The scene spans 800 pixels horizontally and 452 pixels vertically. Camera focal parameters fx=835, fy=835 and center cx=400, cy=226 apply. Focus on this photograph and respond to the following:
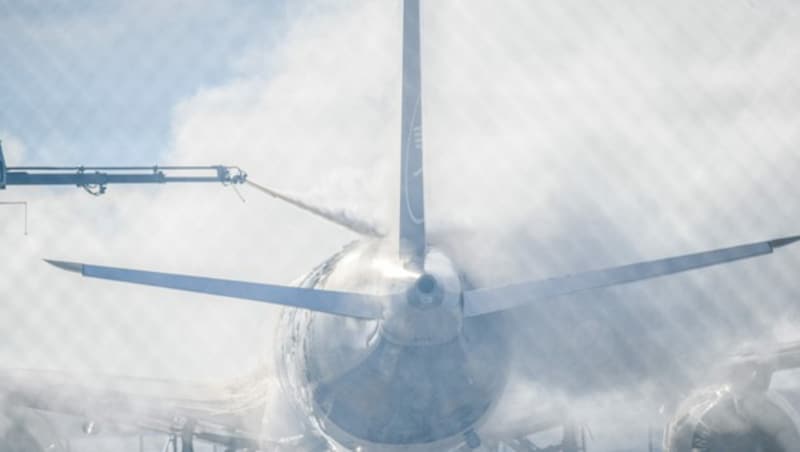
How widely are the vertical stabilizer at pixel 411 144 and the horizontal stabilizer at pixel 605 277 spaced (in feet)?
4.35

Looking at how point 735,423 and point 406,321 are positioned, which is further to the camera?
point 735,423

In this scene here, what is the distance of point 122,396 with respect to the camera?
23.2 metres

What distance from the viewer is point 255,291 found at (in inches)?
451

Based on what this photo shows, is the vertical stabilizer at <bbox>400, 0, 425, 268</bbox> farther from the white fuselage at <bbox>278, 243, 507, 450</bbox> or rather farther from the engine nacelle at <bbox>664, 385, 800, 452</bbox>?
the engine nacelle at <bbox>664, 385, 800, 452</bbox>

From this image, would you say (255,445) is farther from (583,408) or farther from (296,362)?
(583,408)

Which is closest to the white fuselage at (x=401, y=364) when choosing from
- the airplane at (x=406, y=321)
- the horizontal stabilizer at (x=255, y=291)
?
the airplane at (x=406, y=321)

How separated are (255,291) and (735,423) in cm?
1280

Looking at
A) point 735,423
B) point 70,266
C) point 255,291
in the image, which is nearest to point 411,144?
point 255,291

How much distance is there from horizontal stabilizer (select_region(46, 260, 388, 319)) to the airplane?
0.02 metres

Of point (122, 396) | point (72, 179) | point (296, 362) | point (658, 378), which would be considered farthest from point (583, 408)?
point (72, 179)

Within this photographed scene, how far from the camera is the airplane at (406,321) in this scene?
448 inches

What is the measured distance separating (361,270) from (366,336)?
4.97 ft

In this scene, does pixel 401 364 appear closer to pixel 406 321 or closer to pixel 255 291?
pixel 406 321

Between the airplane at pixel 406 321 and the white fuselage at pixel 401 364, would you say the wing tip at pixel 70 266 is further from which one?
the white fuselage at pixel 401 364
